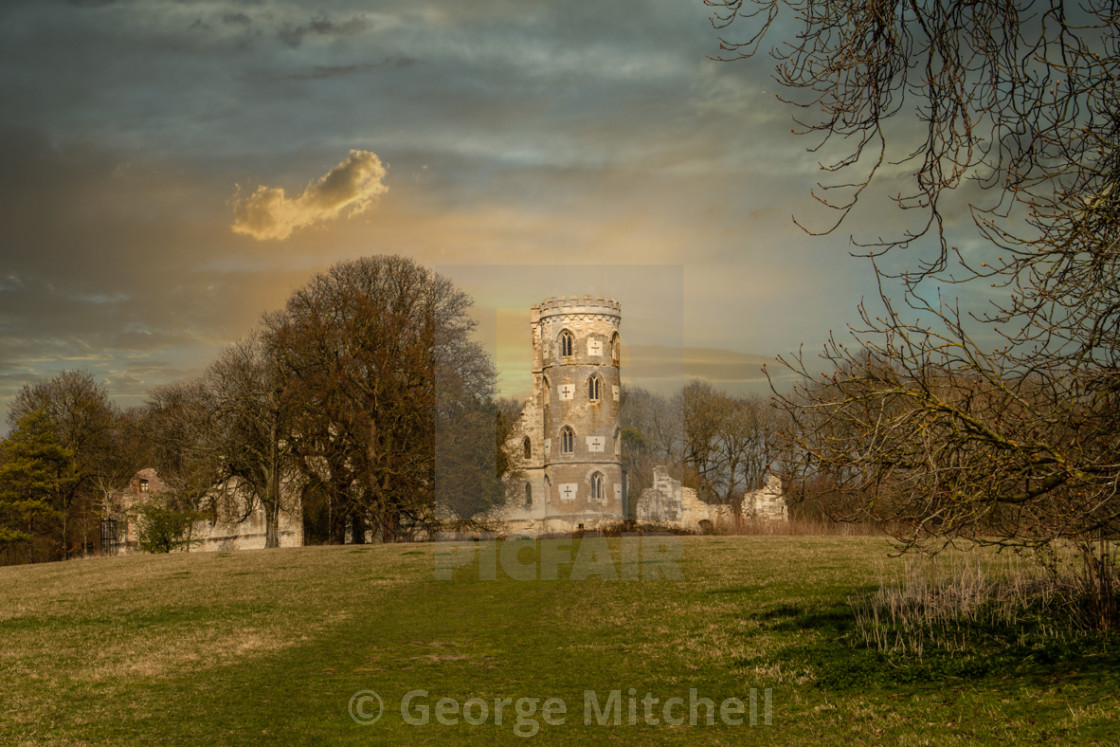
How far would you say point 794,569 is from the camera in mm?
Result: 16000

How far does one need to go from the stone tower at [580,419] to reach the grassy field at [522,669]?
1264 inches

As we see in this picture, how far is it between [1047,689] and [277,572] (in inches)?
661

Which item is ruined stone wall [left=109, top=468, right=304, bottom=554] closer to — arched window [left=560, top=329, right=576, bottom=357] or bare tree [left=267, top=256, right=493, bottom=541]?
bare tree [left=267, top=256, right=493, bottom=541]

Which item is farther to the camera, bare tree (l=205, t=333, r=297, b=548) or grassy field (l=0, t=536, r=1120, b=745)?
bare tree (l=205, t=333, r=297, b=548)

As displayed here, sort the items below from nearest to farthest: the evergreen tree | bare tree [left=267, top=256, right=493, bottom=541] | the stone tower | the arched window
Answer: bare tree [left=267, top=256, right=493, bottom=541] → the evergreen tree → the stone tower → the arched window

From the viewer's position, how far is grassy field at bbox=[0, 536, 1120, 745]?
20.0 feet

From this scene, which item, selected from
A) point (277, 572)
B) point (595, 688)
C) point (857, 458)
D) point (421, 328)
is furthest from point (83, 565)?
point (857, 458)

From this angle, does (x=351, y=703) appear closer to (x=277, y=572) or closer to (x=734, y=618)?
(x=734, y=618)

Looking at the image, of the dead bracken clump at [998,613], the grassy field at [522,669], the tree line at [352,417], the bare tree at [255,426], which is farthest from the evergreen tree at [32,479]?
the dead bracken clump at [998,613]

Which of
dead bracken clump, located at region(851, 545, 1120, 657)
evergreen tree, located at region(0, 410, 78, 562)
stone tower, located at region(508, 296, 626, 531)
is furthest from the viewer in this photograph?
stone tower, located at region(508, 296, 626, 531)

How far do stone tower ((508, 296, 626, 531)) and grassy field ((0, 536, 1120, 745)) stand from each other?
32114mm

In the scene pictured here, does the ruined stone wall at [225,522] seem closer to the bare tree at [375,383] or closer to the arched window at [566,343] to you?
the bare tree at [375,383]

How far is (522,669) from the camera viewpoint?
332 inches

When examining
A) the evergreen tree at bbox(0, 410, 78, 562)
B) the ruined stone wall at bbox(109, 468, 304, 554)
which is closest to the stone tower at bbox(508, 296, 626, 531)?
the ruined stone wall at bbox(109, 468, 304, 554)
